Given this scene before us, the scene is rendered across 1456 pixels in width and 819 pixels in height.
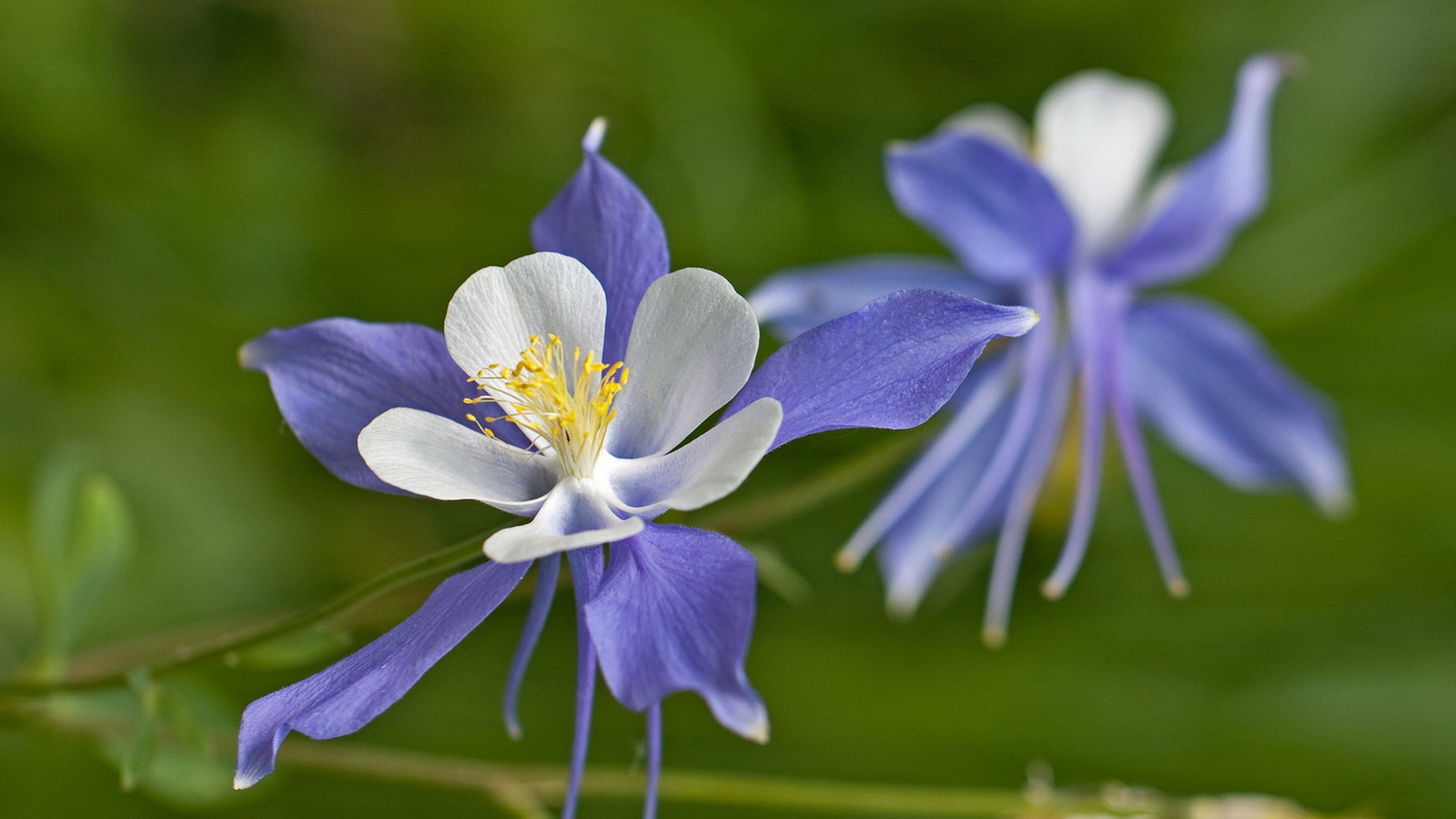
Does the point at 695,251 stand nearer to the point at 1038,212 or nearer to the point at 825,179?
the point at 825,179

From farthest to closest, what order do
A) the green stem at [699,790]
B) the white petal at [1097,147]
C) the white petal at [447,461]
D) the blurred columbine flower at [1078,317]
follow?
the white petal at [1097,147] < the blurred columbine flower at [1078,317] < the green stem at [699,790] < the white petal at [447,461]

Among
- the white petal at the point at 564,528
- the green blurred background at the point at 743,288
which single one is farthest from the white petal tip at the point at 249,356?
the green blurred background at the point at 743,288

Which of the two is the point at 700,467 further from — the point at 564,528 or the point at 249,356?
the point at 249,356

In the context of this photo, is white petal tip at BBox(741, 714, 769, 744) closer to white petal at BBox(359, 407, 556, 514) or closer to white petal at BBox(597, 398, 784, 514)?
white petal at BBox(597, 398, 784, 514)

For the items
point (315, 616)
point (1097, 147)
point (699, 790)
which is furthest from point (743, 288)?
point (315, 616)

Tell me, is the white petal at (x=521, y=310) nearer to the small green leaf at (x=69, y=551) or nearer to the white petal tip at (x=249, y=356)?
the white petal tip at (x=249, y=356)

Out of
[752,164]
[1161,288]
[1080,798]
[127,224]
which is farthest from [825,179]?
[1080,798]
